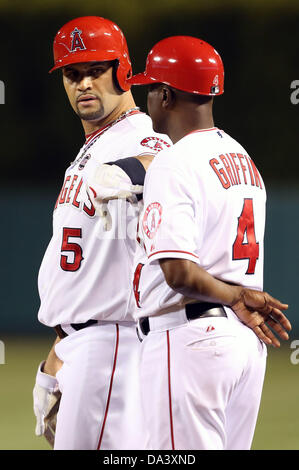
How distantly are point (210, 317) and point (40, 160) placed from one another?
5.64 meters

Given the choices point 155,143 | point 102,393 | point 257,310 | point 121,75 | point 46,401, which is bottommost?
point 46,401

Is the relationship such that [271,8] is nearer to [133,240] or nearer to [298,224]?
[298,224]

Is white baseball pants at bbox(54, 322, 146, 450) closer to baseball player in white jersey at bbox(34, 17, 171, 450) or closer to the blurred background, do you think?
baseball player in white jersey at bbox(34, 17, 171, 450)

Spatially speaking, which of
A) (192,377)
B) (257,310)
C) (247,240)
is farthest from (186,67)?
(192,377)

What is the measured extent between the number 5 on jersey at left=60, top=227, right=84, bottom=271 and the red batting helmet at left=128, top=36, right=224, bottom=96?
67 centimetres

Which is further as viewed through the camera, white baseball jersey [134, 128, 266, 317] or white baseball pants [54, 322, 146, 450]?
white baseball pants [54, 322, 146, 450]

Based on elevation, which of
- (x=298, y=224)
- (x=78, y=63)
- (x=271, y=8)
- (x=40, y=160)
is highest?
(x=271, y=8)

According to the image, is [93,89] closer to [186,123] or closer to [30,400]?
[186,123]

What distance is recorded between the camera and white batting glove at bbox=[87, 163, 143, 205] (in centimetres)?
289

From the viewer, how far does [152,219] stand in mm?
2518

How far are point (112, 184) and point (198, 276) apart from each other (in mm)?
628

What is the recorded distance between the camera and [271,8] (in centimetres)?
803

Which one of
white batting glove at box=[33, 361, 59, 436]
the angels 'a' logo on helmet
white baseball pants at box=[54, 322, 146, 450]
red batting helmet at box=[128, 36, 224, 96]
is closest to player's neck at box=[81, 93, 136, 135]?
the angels 'a' logo on helmet
